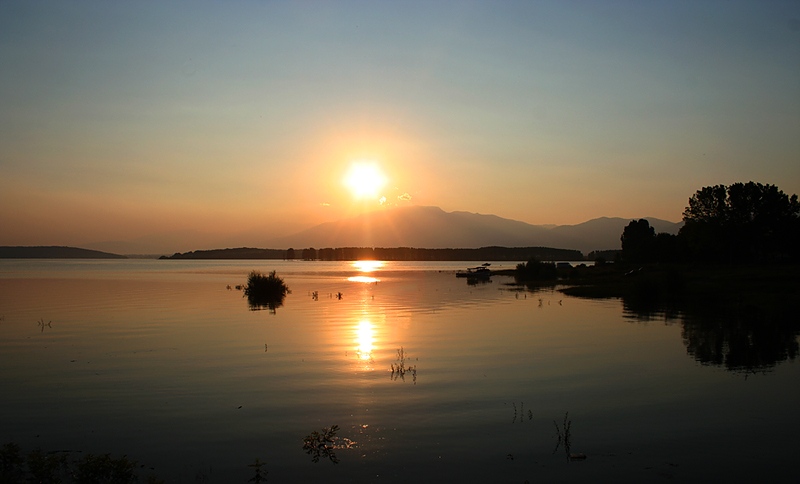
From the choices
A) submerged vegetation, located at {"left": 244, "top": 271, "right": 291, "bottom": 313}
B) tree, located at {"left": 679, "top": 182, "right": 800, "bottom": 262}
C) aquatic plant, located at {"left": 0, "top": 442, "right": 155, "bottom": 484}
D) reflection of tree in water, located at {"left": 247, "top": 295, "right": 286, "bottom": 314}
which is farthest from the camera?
tree, located at {"left": 679, "top": 182, "right": 800, "bottom": 262}

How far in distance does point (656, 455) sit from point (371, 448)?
21.5 ft

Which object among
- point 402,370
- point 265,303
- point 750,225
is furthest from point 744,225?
point 402,370

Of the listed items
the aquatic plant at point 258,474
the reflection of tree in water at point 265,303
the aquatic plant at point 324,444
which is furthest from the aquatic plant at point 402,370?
the reflection of tree in water at point 265,303

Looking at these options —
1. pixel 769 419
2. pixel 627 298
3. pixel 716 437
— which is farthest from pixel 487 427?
pixel 627 298

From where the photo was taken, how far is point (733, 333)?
111ft

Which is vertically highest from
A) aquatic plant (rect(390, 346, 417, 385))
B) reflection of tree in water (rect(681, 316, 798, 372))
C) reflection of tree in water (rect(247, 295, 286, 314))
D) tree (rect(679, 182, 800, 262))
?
tree (rect(679, 182, 800, 262))

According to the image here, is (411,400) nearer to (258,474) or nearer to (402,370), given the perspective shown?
(402,370)

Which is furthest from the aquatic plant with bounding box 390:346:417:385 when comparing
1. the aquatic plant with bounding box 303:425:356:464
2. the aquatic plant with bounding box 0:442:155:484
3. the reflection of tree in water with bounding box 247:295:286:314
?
the reflection of tree in water with bounding box 247:295:286:314

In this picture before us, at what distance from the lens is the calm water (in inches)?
525

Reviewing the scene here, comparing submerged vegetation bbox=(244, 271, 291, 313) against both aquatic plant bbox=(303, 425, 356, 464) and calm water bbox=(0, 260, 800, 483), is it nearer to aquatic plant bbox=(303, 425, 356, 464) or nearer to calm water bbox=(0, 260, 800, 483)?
calm water bbox=(0, 260, 800, 483)

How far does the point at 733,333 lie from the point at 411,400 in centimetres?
2384

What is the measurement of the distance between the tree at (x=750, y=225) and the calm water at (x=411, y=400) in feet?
235

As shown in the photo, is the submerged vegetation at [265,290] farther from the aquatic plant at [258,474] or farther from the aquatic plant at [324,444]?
the aquatic plant at [258,474]

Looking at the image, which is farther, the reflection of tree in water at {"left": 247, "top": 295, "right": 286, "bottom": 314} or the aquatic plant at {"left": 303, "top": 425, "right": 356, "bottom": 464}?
the reflection of tree in water at {"left": 247, "top": 295, "right": 286, "bottom": 314}
